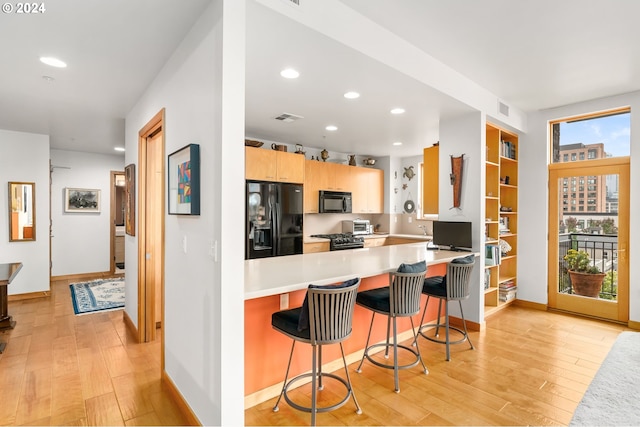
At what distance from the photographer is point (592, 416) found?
6.31 ft

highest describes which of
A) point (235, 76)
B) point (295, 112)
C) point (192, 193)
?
point (295, 112)

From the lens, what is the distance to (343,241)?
5723 millimetres

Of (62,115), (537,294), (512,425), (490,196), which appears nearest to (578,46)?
(490,196)

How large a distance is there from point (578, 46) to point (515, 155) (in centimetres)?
222

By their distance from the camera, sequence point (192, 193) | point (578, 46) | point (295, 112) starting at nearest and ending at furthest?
point (192, 193) → point (578, 46) → point (295, 112)

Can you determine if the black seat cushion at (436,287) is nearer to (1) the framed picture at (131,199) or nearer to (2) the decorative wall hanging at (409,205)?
(1) the framed picture at (131,199)

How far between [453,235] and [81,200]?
22.2 ft

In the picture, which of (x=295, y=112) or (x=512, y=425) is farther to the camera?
(x=295, y=112)

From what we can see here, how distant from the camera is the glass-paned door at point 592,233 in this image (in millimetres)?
4074

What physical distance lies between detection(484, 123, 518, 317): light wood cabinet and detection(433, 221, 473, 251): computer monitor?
1.72ft

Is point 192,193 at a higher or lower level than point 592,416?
higher

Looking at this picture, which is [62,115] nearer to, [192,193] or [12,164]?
[12,164]

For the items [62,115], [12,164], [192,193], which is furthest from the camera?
[12,164]

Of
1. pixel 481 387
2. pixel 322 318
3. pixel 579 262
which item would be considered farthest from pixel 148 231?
pixel 579 262
